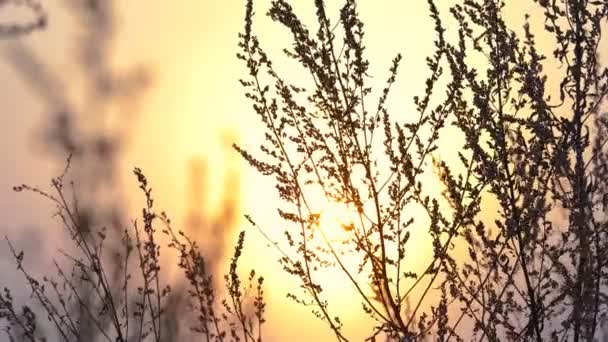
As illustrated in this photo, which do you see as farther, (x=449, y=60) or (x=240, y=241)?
(x=240, y=241)

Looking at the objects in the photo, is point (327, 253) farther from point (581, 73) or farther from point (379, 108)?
point (581, 73)

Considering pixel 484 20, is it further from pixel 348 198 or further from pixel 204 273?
pixel 204 273

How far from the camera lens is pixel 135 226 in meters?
6.05

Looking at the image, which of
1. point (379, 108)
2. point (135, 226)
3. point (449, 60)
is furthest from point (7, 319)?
point (449, 60)

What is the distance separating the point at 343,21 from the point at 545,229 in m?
1.80

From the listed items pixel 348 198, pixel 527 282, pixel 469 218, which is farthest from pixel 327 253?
pixel 527 282

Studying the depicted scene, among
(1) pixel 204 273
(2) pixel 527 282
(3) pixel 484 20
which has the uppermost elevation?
(3) pixel 484 20

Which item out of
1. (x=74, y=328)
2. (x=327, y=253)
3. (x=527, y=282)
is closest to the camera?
(x=527, y=282)

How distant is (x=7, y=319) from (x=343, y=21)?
362 centimetres

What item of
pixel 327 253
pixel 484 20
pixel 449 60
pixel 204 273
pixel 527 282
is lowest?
pixel 527 282

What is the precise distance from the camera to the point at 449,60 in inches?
173

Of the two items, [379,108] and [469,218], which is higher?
[379,108]

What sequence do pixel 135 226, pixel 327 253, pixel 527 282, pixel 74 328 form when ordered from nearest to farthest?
pixel 527 282
pixel 327 253
pixel 74 328
pixel 135 226

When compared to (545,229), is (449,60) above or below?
above
